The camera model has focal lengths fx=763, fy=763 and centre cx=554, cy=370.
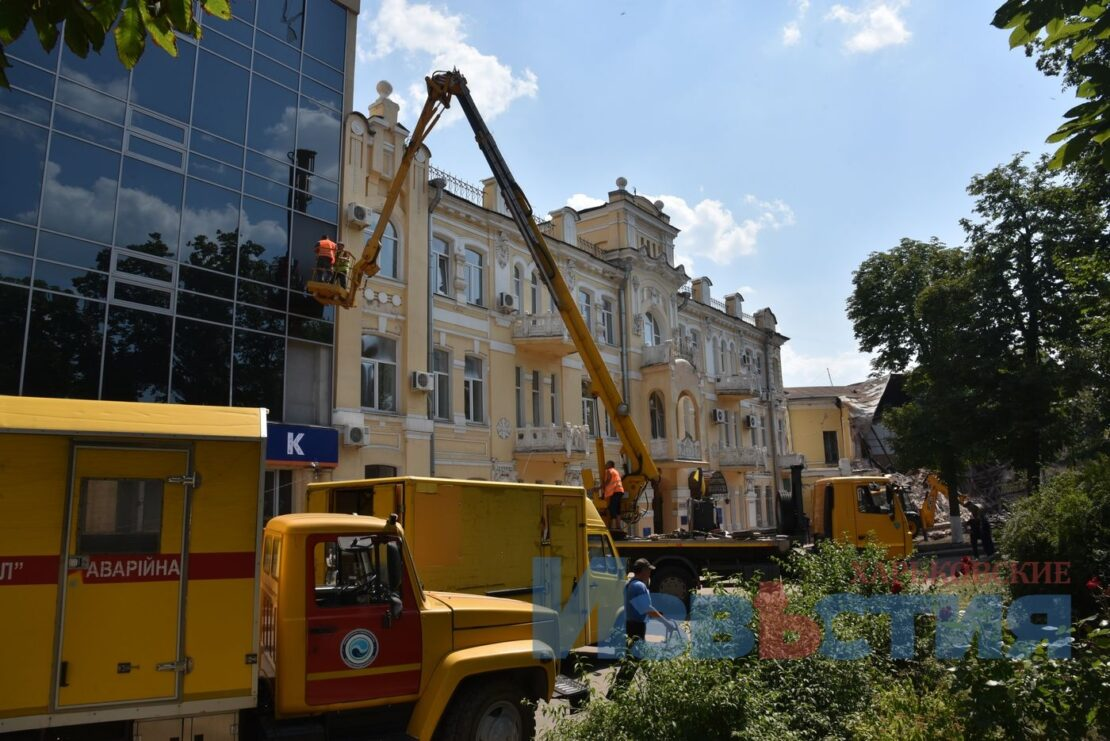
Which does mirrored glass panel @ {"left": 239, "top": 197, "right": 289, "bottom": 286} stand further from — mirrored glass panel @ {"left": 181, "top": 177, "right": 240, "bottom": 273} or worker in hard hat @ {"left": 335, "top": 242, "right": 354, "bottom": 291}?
worker in hard hat @ {"left": 335, "top": 242, "right": 354, "bottom": 291}

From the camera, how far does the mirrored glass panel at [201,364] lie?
579 inches

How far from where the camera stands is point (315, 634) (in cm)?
575

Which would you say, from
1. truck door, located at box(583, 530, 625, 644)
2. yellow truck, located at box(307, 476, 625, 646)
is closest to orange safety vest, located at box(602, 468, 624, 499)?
truck door, located at box(583, 530, 625, 644)

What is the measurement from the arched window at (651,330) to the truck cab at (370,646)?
25329 millimetres

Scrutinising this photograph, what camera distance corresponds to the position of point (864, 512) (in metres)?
18.3

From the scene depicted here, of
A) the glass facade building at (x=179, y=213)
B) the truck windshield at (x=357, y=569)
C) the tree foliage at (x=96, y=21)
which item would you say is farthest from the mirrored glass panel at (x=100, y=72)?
the tree foliage at (x=96, y=21)

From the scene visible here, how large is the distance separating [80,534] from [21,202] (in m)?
10.5

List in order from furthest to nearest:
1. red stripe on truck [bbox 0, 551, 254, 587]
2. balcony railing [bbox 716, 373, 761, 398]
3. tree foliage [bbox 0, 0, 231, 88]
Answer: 1. balcony railing [bbox 716, 373, 761, 398]
2. red stripe on truck [bbox 0, 551, 254, 587]
3. tree foliage [bbox 0, 0, 231, 88]

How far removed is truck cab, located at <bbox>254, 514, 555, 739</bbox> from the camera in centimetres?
570

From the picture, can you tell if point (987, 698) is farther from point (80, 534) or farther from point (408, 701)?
point (80, 534)

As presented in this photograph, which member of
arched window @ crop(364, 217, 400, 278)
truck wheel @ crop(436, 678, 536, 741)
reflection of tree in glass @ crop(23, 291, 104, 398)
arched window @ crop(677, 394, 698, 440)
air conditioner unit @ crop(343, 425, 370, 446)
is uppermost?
arched window @ crop(364, 217, 400, 278)

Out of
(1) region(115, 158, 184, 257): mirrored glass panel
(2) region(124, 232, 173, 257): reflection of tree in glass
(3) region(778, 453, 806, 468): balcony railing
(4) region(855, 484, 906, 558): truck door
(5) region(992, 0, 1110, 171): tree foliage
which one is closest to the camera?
(5) region(992, 0, 1110, 171): tree foliage

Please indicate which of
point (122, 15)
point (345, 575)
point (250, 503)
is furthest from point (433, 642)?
point (122, 15)

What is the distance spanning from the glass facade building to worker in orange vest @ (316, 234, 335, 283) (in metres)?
0.73
